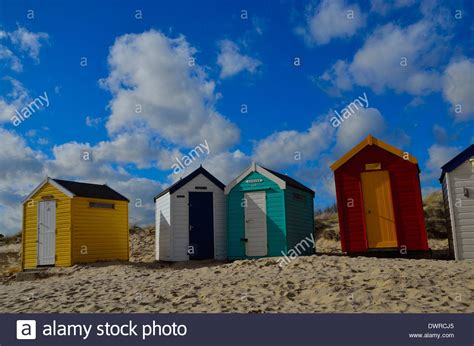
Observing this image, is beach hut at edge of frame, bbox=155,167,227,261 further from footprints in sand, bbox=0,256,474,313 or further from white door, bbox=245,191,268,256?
footprints in sand, bbox=0,256,474,313

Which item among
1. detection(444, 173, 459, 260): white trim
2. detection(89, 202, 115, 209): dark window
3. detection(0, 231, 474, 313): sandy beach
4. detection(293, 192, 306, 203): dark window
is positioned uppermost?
detection(89, 202, 115, 209): dark window

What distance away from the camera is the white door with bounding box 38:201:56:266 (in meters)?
16.1

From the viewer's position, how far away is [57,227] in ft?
52.7

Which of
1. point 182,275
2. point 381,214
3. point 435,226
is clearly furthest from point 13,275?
point 435,226

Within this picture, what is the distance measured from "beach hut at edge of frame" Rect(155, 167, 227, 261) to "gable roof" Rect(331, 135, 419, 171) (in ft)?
15.1

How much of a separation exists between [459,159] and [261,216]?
6441 millimetres

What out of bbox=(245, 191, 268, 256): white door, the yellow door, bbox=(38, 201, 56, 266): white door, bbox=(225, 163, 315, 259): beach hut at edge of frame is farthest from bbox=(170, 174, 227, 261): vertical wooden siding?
the yellow door

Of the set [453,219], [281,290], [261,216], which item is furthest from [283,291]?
[261,216]

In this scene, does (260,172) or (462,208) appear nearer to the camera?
(462,208)

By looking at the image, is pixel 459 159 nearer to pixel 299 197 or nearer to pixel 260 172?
pixel 299 197

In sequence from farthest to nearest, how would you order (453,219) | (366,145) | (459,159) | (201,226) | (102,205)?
(102,205), (201,226), (366,145), (459,159), (453,219)

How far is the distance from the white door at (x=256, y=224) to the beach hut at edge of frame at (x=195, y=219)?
3.92ft
